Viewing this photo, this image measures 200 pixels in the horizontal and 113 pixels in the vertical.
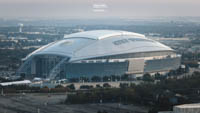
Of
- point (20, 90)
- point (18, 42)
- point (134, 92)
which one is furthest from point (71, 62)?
point (18, 42)

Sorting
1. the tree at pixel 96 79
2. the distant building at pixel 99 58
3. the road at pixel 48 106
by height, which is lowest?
the road at pixel 48 106

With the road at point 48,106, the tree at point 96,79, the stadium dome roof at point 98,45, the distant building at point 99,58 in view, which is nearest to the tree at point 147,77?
the distant building at point 99,58

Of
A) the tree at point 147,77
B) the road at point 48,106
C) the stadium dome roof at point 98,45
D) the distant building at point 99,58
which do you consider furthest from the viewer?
the stadium dome roof at point 98,45

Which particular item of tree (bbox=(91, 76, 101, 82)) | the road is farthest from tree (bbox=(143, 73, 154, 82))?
the road

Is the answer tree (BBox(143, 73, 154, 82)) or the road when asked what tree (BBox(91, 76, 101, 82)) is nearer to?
tree (BBox(143, 73, 154, 82))

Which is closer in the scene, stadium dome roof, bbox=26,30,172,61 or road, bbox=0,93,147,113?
road, bbox=0,93,147,113

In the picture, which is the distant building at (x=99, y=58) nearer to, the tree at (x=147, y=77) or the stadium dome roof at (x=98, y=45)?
the stadium dome roof at (x=98, y=45)

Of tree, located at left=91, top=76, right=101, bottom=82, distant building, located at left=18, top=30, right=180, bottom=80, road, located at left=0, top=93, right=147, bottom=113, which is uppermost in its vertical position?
distant building, located at left=18, top=30, right=180, bottom=80

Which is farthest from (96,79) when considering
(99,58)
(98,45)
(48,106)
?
(48,106)

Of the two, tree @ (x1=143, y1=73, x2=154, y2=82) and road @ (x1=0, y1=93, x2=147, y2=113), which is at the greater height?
tree @ (x1=143, y1=73, x2=154, y2=82)
